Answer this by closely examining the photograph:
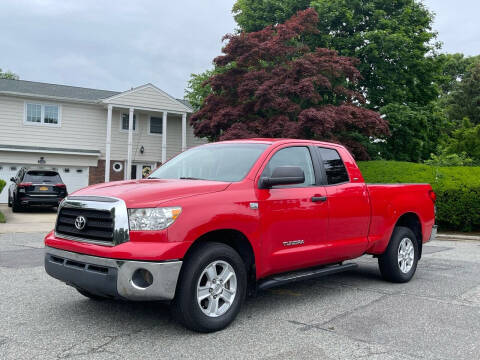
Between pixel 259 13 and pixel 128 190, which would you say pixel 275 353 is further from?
pixel 259 13

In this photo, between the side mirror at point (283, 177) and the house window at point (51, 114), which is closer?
the side mirror at point (283, 177)

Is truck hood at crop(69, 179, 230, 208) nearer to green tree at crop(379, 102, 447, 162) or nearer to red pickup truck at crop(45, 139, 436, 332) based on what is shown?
red pickup truck at crop(45, 139, 436, 332)

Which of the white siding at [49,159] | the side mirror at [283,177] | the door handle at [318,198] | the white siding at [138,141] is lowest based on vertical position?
the door handle at [318,198]

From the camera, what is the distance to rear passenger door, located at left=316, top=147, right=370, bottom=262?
5617 millimetres

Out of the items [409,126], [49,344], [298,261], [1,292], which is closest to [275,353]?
[298,261]

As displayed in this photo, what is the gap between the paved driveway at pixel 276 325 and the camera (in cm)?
386

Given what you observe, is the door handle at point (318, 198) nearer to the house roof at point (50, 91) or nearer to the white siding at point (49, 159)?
the white siding at point (49, 159)

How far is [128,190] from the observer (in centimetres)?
434

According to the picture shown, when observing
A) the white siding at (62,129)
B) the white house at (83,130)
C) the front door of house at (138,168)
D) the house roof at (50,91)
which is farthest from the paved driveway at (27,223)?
the front door of house at (138,168)

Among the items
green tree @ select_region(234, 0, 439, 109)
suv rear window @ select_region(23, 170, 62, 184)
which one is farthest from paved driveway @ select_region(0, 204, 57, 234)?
green tree @ select_region(234, 0, 439, 109)

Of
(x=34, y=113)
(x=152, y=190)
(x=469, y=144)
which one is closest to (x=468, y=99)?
(x=469, y=144)

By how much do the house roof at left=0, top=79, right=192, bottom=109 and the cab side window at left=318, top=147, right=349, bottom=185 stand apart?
867 inches

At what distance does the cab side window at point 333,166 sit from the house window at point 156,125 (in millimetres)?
23124

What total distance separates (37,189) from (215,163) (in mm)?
14808
